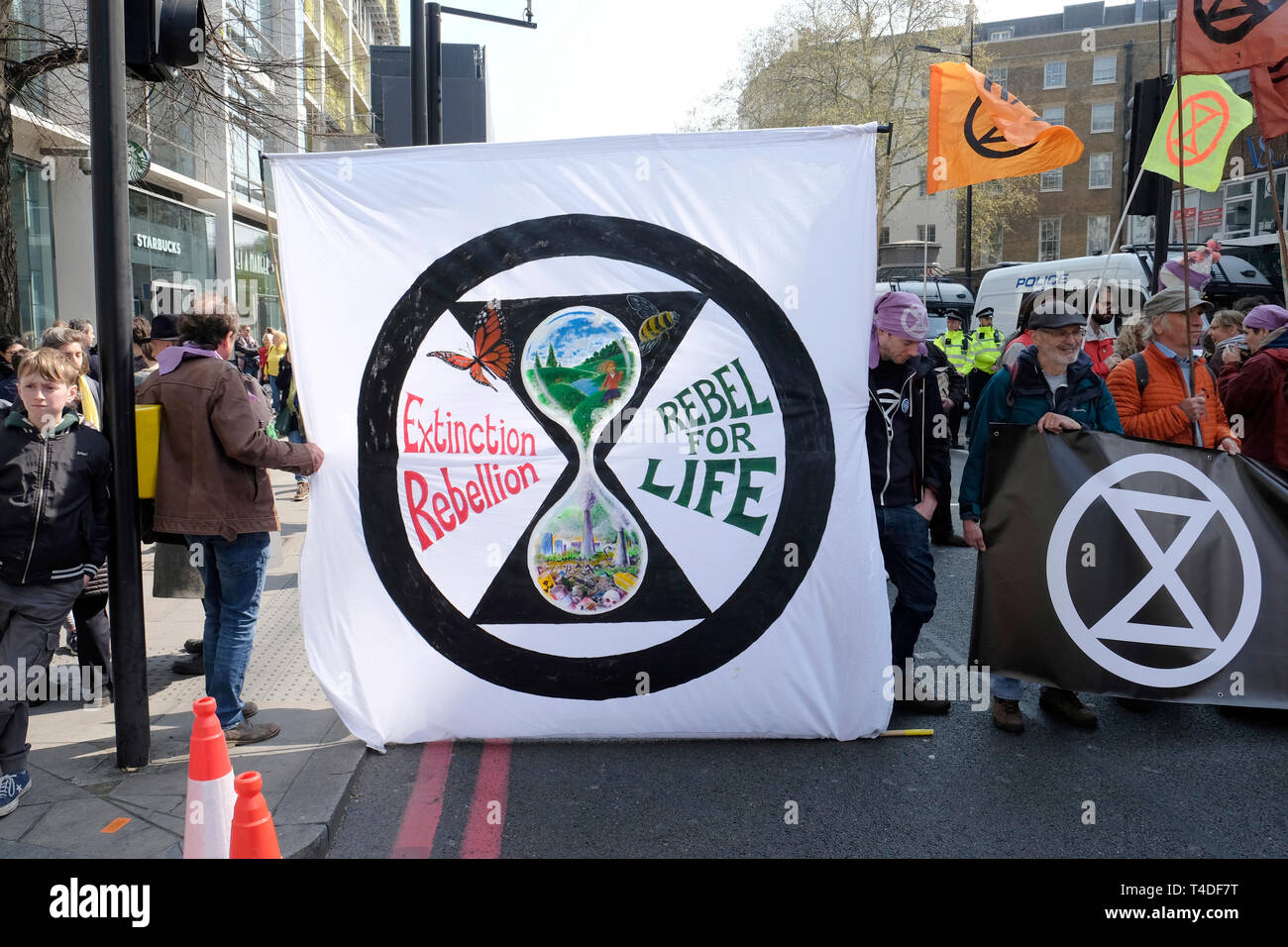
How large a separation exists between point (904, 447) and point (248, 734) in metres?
3.07

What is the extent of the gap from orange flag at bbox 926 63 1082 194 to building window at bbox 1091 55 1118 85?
165 feet

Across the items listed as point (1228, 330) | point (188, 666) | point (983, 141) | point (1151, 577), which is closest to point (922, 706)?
point (1151, 577)

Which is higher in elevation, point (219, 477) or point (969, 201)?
point (969, 201)

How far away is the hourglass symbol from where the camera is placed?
4.04 m

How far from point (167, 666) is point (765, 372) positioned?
3.48m

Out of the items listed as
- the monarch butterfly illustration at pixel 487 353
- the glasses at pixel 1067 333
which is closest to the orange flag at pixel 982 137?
the glasses at pixel 1067 333

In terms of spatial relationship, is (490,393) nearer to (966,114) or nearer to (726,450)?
(726,450)

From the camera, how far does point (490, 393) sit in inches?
159

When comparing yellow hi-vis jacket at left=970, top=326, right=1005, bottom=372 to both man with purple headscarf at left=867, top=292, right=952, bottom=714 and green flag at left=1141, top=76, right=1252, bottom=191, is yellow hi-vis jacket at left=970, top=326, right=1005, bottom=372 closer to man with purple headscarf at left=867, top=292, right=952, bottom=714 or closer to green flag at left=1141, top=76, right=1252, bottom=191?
green flag at left=1141, top=76, right=1252, bottom=191

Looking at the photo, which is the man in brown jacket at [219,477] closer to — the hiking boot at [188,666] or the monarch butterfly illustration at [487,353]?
the monarch butterfly illustration at [487,353]

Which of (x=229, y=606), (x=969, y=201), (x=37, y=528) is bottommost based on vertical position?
(x=229, y=606)

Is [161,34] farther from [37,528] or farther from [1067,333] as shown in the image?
[1067,333]

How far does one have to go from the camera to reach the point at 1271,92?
4.82 metres

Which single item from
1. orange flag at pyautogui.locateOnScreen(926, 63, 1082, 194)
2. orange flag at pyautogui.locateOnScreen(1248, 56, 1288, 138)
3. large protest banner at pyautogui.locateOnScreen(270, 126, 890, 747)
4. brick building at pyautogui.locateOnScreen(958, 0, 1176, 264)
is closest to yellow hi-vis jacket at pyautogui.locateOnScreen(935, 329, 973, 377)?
orange flag at pyautogui.locateOnScreen(926, 63, 1082, 194)
